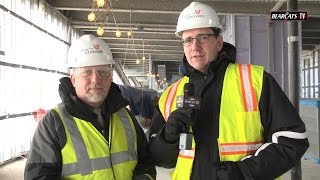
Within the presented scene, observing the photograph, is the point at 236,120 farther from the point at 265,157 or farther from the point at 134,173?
the point at 134,173

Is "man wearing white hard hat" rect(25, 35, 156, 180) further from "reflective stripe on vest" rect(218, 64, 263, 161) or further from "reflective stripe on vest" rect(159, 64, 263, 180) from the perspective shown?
"reflective stripe on vest" rect(218, 64, 263, 161)

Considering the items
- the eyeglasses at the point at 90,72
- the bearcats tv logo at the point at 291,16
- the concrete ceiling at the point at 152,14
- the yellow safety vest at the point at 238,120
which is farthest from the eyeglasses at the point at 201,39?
the concrete ceiling at the point at 152,14

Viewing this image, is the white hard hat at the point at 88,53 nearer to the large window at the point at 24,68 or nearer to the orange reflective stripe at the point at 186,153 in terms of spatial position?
the orange reflective stripe at the point at 186,153

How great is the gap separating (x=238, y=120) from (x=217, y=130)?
0.13 metres

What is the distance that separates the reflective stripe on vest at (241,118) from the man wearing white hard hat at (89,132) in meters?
0.40

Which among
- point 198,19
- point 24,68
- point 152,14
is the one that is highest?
point 152,14

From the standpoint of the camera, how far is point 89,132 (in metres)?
2.30

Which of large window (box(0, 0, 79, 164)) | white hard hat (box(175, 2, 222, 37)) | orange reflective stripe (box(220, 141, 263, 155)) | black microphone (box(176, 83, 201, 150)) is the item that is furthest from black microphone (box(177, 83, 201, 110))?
large window (box(0, 0, 79, 164))

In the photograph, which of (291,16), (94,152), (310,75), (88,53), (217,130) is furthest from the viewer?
(310,75)

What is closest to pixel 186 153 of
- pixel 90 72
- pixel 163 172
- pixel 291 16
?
pixel 90 72

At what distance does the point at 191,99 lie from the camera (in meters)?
2.06

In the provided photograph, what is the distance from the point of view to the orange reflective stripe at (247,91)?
213 cm

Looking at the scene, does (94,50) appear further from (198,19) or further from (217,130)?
(217,130)

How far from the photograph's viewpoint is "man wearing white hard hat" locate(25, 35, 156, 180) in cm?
219
